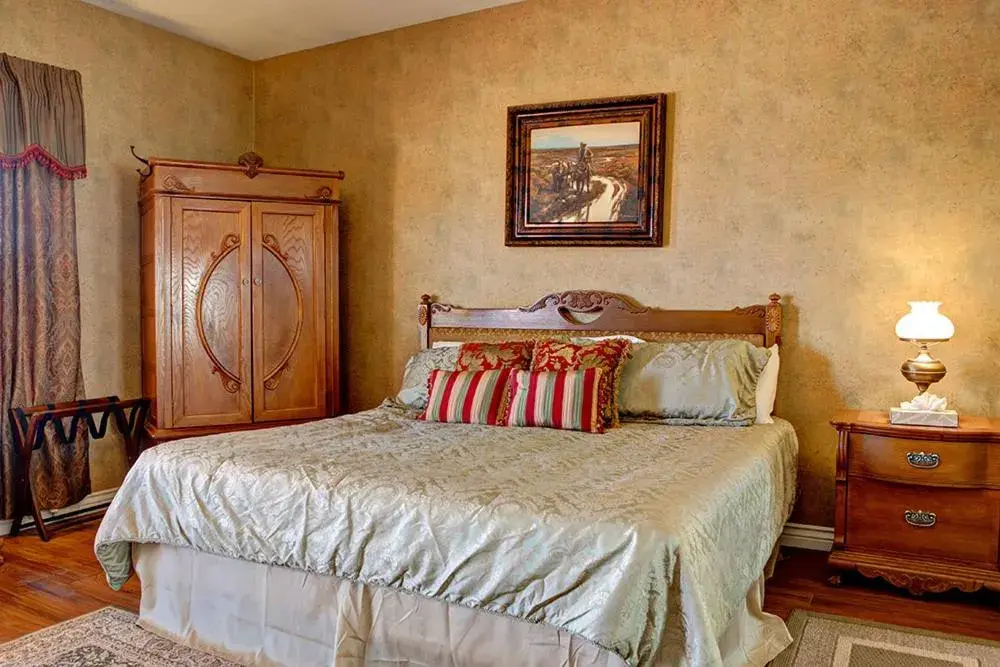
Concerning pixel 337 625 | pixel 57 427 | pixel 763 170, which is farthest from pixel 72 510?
pixel 763 170

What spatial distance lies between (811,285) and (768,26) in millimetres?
1195

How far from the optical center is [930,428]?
3025 millimetres

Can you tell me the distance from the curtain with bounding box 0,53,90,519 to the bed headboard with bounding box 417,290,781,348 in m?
1.82

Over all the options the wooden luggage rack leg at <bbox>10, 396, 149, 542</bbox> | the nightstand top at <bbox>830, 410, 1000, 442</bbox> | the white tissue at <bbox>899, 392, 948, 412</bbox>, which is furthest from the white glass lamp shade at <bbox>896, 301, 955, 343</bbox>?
the wooden luggage rack leg at <bbox>10, 396, 149, 542</bbox>

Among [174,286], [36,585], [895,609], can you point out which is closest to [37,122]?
[174,286]

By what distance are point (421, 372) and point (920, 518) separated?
7.23 ft

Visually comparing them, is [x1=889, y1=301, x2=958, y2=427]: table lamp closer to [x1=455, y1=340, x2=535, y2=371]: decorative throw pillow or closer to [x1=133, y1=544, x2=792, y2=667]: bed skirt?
[x1=133, y1=544, x2=792, y2=667]: bed skirt

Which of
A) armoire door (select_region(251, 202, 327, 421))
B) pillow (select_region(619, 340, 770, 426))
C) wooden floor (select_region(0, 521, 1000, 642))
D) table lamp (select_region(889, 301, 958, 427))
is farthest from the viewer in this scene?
armoire door (select_region(251, 202, 327, 421))

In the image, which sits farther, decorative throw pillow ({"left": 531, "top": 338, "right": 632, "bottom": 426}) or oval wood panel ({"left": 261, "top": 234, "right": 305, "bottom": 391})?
oval wood panel ({"left": 261, "top": 234, "right": 305, "bottom": 391})

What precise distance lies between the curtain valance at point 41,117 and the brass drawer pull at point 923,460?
3965 mm

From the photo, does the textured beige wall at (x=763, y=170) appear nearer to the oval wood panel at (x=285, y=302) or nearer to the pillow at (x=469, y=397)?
the oval wood panel at (x=285, y=302)

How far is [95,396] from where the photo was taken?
4.18m

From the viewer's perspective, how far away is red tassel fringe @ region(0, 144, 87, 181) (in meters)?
3.64

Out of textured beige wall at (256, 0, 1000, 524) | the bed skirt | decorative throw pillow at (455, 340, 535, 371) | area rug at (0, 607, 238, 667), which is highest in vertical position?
textured beige wall at (256, 0, 1000, 524)
